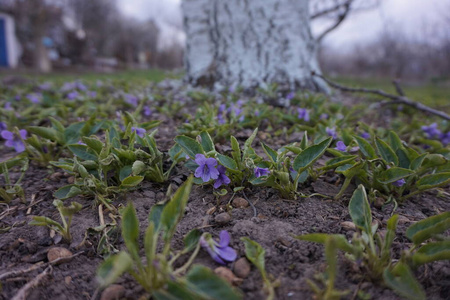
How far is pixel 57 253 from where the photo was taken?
3.87 feet

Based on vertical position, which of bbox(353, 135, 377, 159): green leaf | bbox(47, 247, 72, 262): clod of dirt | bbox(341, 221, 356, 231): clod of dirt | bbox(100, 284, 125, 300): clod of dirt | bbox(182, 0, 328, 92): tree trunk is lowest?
bbox(100, 284, 125, 300): clod of dirt

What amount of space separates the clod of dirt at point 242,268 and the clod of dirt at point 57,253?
619 mm

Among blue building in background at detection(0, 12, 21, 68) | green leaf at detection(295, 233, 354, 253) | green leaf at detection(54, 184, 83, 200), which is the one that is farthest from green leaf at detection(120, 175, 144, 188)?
blue building in background at detection(0, 12, 21, 68)

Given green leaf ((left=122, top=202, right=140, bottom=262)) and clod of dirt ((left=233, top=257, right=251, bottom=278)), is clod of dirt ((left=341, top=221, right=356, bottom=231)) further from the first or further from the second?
green leaf ((left=122, top=202, right=140, bottom=262))

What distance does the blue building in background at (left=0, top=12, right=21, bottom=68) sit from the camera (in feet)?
64.8

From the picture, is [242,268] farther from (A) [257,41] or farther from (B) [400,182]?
(A) [257,41]

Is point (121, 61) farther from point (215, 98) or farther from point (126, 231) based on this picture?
point (126, 231)

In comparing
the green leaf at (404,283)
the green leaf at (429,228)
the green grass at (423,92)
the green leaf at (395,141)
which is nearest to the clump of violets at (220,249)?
the green leaf at (404,283)

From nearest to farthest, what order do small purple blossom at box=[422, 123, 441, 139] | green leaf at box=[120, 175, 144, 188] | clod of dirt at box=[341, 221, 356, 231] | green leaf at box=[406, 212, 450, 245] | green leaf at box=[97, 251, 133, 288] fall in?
1. green leaf at box=[97, 251, 133, 288]
2. green leaf at box=[406, 212, 450, 245]
3. clod of dirt at box=[341, 221, 356, 231]
4. green leaf at box=[120, 175, 144, 188]
5. small purple blossom at box=[422, 123, 441, 139]

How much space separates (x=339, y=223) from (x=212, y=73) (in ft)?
9.75

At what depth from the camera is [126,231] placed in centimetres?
103

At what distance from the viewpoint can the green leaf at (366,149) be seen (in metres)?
1.60

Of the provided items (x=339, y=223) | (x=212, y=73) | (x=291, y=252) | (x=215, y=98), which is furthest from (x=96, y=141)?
(x=212, y=73)

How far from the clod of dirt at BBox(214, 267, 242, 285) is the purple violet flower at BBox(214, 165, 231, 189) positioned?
0.45 metres
